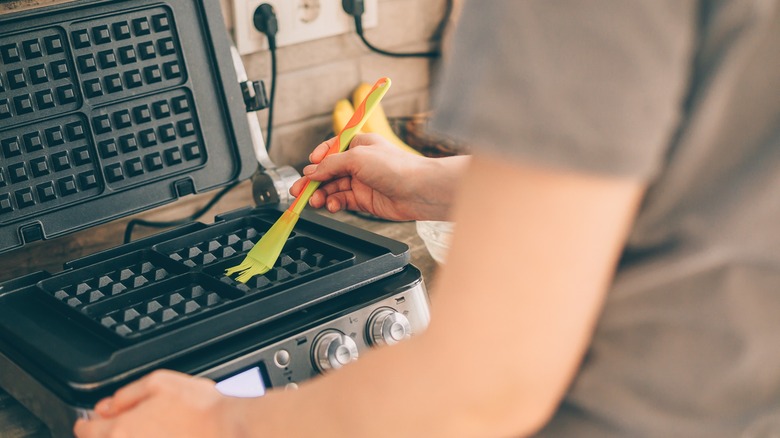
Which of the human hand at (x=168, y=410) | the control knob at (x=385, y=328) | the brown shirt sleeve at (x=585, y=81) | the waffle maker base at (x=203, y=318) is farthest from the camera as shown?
the control knob at (x=385, y=328)

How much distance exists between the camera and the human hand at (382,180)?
3.59 ft

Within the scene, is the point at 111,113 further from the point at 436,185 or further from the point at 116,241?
the point at 436,185


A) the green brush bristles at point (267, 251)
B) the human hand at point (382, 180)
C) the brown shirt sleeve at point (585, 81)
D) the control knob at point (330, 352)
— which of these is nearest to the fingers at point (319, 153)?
the human hand at point (382, 180)

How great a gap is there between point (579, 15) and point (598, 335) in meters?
0.24

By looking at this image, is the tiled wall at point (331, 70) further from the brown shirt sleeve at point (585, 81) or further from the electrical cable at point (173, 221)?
the brown shirt sleeve at point (585, 81)

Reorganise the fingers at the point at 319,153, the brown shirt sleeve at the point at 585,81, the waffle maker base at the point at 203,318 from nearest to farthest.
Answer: the brown shirt sleeve at the point at 585,81
the waffle maker base at the point at 203,318
the fingers at the point at 319,153

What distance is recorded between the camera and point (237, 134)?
50.4 inches

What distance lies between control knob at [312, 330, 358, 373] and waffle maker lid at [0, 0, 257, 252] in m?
0.43

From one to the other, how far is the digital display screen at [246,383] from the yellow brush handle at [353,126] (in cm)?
29

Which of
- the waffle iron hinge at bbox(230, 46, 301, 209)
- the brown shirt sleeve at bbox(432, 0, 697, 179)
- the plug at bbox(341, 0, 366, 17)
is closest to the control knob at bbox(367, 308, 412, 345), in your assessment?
the waffle iron hinge at bbox(230, 46, 301, 209)

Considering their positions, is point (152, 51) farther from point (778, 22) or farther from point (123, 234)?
point (778, 22)

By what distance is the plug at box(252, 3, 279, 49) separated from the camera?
147 cm

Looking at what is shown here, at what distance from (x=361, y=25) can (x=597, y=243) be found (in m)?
1.19

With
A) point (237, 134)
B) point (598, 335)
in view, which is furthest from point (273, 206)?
point (598, 335)
